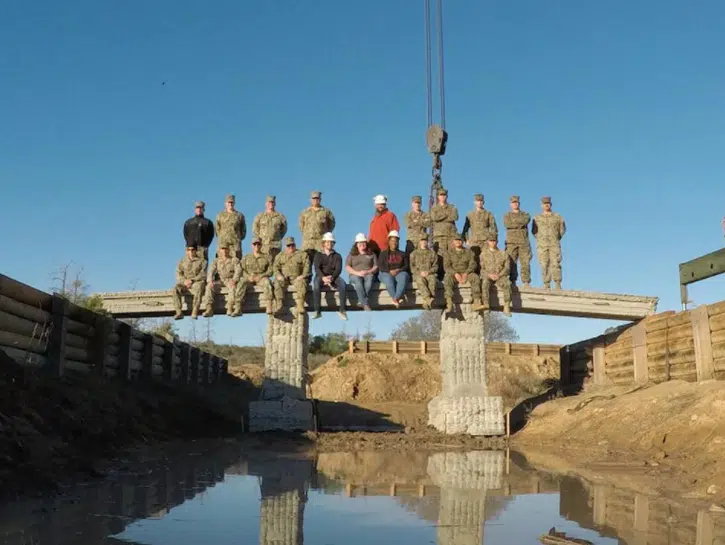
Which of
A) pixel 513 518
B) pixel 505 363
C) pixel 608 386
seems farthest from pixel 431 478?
pixel 505 363

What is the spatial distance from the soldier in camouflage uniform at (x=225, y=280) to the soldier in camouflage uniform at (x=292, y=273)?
35.5 inches

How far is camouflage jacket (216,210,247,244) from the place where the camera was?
16125mm

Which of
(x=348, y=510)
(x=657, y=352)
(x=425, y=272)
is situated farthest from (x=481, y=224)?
(x=348, y=510)

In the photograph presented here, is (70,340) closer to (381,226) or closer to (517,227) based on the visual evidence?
(381,226)

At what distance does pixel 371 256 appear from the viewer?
15.2m

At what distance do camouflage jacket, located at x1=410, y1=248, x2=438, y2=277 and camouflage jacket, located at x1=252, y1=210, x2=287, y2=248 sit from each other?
3.26 m

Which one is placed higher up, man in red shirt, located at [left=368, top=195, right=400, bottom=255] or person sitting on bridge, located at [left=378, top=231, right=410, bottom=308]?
man in red shirt, located at [left=368, top=195, right=400, bottom=255]

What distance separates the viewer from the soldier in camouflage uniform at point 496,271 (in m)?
14.9

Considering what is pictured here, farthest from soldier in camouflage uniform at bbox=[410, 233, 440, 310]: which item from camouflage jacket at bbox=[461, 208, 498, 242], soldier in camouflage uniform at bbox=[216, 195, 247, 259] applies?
soldier in camouflage uniform at bbox=[216, 195, 247, 259]

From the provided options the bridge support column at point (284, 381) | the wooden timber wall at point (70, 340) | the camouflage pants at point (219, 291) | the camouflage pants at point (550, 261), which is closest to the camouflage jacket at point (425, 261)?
the bridge support column at point (284, 381)

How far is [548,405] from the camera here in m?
15.7

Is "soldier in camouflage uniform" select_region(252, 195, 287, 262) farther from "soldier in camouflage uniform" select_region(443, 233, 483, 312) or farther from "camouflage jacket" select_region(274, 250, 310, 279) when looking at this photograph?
"soldier in camouflage uniform" select_region(443, 233, 483, 312)

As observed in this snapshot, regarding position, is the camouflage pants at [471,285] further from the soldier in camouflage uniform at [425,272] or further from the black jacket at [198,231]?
the black jacket at [198,231]

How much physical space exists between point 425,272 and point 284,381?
3.72m
